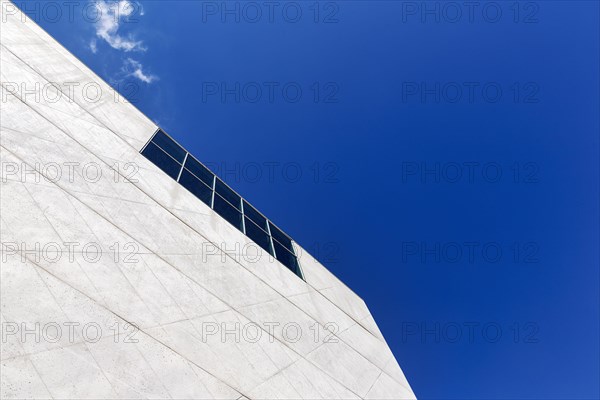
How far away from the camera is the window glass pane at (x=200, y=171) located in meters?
14.2

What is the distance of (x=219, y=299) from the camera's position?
8.51m

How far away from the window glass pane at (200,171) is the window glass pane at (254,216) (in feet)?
6.73

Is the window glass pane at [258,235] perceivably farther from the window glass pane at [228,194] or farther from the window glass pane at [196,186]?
the window glass pane at [196,186]

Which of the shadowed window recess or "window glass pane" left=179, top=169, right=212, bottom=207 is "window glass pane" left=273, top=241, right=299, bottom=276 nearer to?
the shadowed window recess

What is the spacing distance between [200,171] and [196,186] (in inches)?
84.6

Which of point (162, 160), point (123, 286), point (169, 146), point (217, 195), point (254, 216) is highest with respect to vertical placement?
point (169, 146)

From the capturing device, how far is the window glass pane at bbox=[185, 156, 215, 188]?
14186mm

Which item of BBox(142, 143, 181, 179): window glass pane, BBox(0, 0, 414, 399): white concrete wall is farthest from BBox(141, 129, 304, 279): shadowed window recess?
BBox(0, 0, 414, 399): white concrete wall

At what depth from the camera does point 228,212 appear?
13.2 meters

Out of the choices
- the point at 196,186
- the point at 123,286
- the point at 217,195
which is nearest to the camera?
the point at 123,286

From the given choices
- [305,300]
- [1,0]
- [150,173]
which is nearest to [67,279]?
[150,173]

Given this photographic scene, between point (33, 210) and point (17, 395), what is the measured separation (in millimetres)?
3448

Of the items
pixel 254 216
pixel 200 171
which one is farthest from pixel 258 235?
pixel 200 171

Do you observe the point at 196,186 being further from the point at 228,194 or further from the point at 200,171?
the point at 228,194
